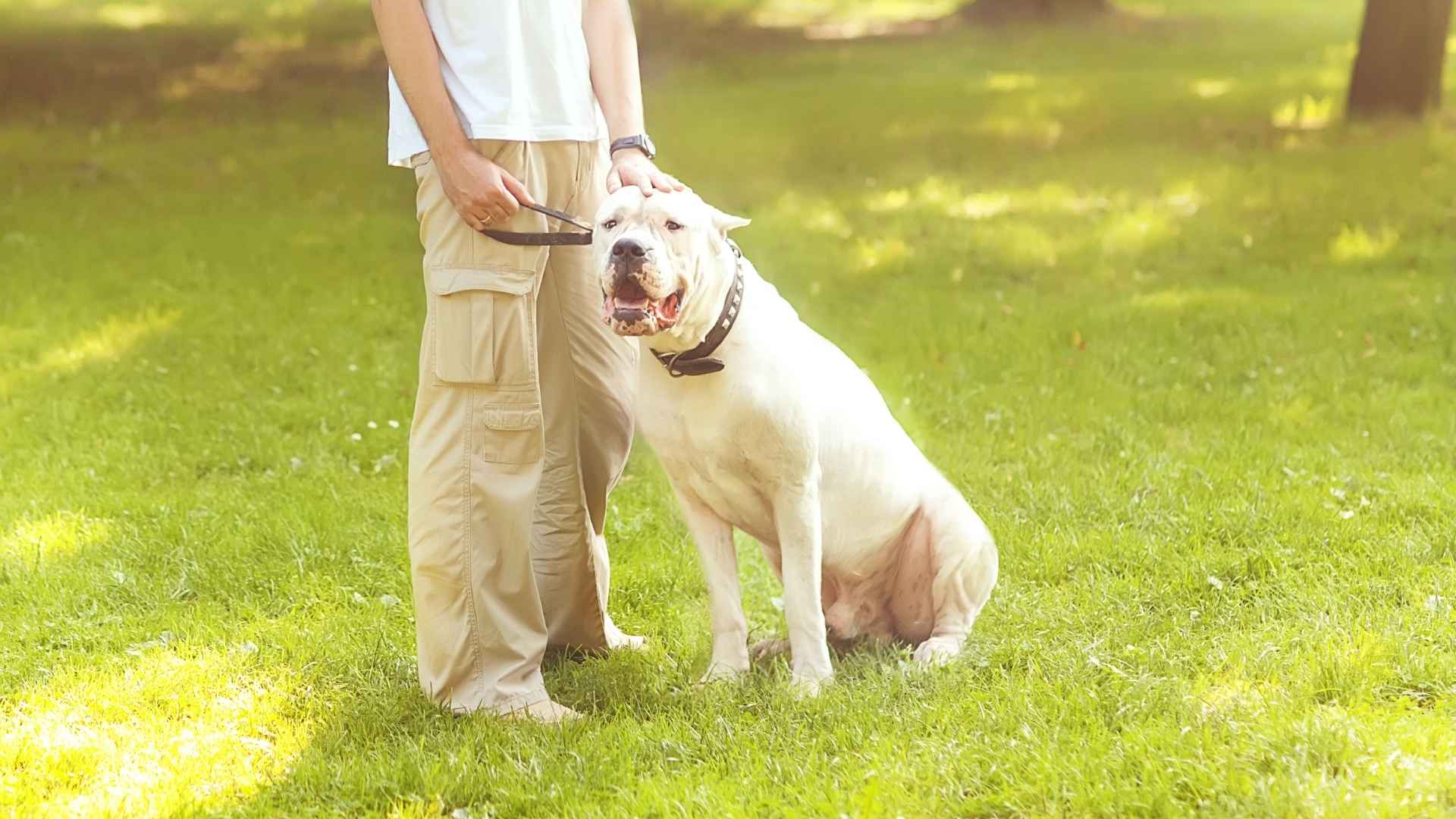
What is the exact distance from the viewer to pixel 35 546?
548cm

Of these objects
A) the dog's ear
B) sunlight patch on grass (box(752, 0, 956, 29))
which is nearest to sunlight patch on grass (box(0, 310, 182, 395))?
the dog's ear

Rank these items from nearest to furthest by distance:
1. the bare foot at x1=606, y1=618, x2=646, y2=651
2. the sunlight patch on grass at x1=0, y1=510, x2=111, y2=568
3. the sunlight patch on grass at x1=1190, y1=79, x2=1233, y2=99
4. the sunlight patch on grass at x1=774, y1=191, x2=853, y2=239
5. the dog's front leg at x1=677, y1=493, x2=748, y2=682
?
1. the dog's front leg at x1=677, y1=493, x2=748, y2=682
2. the bare foot at x1=606, y1=618, x2=646, y2=651
3. the sunlight patch on grass at x1=0, y1=510, x2=111, y2=568
4. the sunlight patch on grass at x1=774, y1=191, x2=853, y2=239
5. the sunlight patch on grass at x1=1190, y1=79, x2=1233, y2=99

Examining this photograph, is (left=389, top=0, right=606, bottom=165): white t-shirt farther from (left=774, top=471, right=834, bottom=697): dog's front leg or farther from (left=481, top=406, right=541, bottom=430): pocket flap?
(left=774, top=471, right=834, bottom=697): dog's front leg

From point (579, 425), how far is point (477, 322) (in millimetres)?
637

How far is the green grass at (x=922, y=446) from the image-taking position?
365 centimetres

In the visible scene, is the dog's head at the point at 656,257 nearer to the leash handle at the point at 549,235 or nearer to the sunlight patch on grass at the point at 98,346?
the leash handle at the point at 549,235

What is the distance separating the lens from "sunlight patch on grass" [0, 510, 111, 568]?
5426 mm

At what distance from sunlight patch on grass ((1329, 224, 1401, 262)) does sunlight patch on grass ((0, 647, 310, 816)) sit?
24.3ft

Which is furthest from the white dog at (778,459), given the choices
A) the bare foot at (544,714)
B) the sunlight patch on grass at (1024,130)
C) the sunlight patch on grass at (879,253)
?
the sunlight patch on grass at (1024,130)

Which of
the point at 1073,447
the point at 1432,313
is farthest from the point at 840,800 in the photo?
the point at 1432,313

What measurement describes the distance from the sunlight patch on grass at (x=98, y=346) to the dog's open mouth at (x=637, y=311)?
494cm

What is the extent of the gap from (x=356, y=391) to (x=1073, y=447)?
3.41m

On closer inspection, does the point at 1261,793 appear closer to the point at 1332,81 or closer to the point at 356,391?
the point at 356,391

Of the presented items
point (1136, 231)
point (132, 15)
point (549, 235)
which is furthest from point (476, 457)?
point (132, 15)
